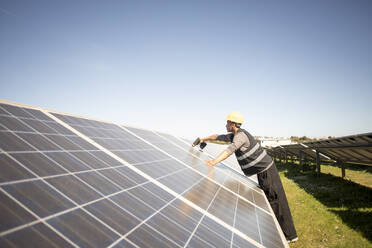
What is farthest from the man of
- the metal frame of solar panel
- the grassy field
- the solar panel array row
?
the solar panel array row

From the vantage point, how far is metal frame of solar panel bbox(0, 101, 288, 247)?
1.91m

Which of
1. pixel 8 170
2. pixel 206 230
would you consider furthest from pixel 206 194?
pixel 8 170

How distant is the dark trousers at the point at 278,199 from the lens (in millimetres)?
5723

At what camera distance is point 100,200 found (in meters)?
2.69

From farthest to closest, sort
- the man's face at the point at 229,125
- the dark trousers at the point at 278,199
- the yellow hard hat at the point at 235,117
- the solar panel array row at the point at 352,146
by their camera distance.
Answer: the solar panel array row at the point at 352,146, the man's face at the point at 229,125, the yellow hard hat at the point at 235,117, the dark trousers at the point at 278,199

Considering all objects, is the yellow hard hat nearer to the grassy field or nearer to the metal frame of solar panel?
the metal frame of solar panel

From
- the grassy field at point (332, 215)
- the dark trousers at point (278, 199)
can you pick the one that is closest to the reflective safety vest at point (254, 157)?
the dark trousers at point (278, 199)

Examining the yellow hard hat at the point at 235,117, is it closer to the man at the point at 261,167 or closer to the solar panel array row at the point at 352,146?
the man at the point at 261,167

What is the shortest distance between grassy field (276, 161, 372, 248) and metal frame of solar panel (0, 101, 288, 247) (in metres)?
4.07

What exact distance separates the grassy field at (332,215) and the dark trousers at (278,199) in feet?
6.18

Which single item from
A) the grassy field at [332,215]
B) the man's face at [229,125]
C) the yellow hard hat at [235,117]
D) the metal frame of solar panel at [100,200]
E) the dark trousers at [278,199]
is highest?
the yellow hard hat at [235,117]

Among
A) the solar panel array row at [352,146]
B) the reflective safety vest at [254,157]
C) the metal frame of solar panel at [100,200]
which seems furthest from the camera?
the solar panel array row at [352,146]

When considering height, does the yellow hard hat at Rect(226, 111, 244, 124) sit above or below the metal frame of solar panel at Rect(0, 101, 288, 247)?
above

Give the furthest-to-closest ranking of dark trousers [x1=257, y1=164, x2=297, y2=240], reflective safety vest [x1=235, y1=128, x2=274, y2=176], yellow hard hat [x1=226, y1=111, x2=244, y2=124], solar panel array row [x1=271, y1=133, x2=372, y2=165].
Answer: solar panel array row [x1=271, y1=133, x2=372, y2=165] < yellow hard hat [x1=226, y1=111, x2=244, y2=124] < reflective safety vest [x1=235, y1=128, x2=274, y2=176] < dark trousers [x1=257, y1=164, x2=297, y2=240]
